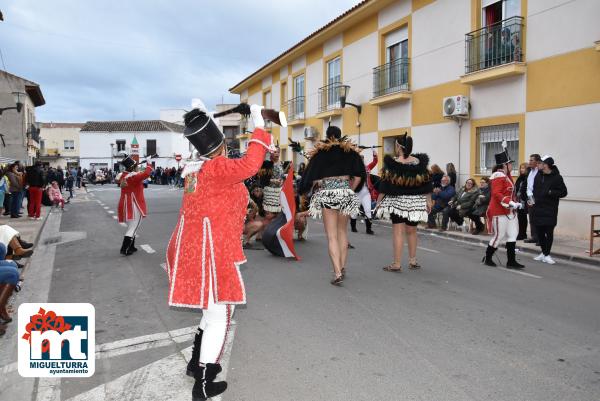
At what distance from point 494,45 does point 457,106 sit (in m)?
1.79

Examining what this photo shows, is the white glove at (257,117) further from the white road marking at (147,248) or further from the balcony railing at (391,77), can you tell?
the balcony railing at (391,77)

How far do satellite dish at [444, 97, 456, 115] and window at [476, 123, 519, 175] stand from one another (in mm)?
897

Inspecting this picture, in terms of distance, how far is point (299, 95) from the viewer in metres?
26.3

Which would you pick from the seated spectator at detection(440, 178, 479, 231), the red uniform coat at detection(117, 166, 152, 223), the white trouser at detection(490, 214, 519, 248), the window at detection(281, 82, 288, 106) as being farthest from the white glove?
the window at detection(281, 82, 288, 106)

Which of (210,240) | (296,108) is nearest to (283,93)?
(296,108)

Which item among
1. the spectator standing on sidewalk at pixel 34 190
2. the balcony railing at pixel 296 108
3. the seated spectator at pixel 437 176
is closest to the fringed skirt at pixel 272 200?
the seated spectator at pixel 437 176

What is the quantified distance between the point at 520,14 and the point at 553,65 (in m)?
1.78

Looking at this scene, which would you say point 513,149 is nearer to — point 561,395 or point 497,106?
point 497,106

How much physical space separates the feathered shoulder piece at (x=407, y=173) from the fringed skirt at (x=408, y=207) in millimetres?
194

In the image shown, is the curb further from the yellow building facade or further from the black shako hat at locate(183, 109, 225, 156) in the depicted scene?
the black shako hat at locate(183, 109, 225, 156)

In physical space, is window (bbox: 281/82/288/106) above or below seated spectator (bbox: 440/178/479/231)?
above

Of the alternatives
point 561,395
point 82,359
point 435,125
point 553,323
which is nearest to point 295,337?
point 82,359

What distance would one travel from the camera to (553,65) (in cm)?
1179

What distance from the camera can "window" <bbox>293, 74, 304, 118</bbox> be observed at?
2570 cm
